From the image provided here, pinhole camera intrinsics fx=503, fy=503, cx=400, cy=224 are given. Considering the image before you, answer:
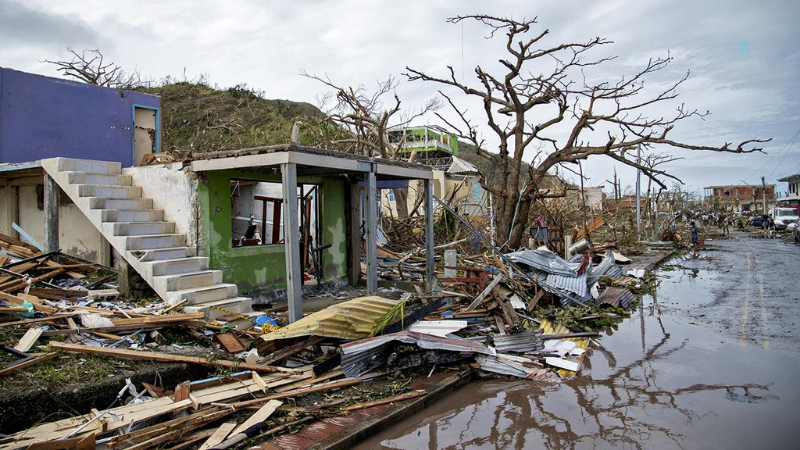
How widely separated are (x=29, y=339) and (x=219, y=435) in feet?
9.28

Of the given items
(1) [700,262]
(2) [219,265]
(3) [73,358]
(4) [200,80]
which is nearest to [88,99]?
(2) [219,265]

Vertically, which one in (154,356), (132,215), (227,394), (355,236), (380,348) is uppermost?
(132,215)

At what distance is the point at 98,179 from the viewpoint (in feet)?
33.2

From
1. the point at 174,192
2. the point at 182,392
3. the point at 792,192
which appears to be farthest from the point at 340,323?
the point at 792,192

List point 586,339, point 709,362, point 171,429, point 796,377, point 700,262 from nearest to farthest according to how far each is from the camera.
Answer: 1. point 171,429
2. point 796,377
3. point 709,362
4. point 586,339
5. point 700,262

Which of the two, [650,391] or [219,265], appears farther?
[219,265]

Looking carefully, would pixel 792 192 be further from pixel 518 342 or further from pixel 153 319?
pixel 153 319

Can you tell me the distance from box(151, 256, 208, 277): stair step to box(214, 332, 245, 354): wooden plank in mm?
2305

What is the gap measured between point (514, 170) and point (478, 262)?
4.69 meters

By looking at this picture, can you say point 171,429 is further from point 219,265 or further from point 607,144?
point 607,144

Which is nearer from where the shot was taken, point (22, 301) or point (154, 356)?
point (154, 356)

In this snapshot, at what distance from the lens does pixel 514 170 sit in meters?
16.8

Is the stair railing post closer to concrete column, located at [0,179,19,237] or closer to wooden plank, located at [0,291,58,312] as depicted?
concrete column, located at [0,179,19,237]

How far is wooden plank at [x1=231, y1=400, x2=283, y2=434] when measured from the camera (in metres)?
4.85
